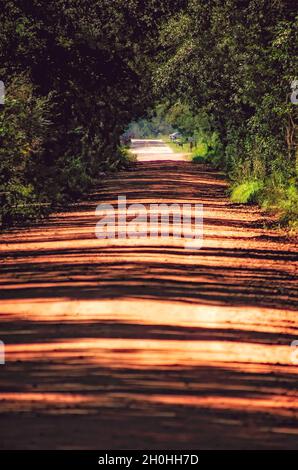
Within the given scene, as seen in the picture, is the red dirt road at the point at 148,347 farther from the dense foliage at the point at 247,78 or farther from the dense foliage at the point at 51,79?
the dense foliage at the point at 247,78

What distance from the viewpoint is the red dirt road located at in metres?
7.43

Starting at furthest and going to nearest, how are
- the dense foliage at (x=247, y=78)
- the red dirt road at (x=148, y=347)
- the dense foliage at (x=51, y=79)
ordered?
the dense foliage at (x=247, y=78)
the dense foliage at (x=51, y=79)
the red dirt road at (x=148, y=347)

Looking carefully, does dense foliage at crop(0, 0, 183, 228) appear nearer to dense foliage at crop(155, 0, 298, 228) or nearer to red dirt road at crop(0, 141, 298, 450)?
dense foliage at crop(155, 0, 298, 228)

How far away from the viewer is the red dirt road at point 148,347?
24.4 feet

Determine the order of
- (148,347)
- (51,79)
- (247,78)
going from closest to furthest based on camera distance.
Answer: (148,347), (51,79), (247,78)

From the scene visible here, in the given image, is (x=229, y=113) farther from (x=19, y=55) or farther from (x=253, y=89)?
(x=19, y=55)

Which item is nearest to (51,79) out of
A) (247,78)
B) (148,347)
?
(247,78)

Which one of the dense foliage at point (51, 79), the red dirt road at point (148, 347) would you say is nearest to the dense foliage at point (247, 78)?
the dense foliage at point (51, 79)

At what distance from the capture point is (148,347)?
10133 millimetres

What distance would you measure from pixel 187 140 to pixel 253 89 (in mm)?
95398

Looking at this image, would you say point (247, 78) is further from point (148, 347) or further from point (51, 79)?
point (148, 347)

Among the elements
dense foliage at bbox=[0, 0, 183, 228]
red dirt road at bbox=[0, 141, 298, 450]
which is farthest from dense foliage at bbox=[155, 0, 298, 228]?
red dirt road at bbox=[0, 141, 298, 450]

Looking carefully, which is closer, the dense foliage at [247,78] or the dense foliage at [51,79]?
the dense foliage at [51,79]

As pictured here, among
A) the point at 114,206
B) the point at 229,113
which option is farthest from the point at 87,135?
the point at 114,206
